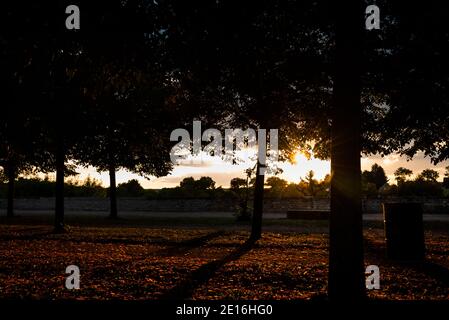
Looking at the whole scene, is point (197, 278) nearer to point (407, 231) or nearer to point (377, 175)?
point (407, 231)

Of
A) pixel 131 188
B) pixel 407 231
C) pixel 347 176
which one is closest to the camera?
pixel 347 176

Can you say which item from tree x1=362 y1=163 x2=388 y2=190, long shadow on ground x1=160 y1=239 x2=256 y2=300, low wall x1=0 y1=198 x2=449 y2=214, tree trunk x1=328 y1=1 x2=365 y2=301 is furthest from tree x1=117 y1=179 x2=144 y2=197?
tree x1=362 y1=163 x2=388 y2=190

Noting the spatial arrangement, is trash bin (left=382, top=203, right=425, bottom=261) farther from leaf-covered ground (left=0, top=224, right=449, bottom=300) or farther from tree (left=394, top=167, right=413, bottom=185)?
tree (left=394, top=167, right=413, bottom=185)

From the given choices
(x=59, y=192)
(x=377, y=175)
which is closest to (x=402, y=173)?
(x=377, y=175)

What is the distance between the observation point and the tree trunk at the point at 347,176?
5.84 meters

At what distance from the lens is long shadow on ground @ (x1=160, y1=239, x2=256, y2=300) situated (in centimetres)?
639

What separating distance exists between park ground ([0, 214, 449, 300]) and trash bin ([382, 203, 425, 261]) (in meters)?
0.37

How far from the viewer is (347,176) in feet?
19.1

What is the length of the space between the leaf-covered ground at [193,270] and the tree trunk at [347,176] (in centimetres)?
62

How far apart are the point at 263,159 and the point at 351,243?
999 cm

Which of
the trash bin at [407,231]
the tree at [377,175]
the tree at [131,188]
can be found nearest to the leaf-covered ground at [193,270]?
the trash bin at [407,231]

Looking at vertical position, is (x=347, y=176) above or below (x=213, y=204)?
above

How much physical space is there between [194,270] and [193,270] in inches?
0.8
